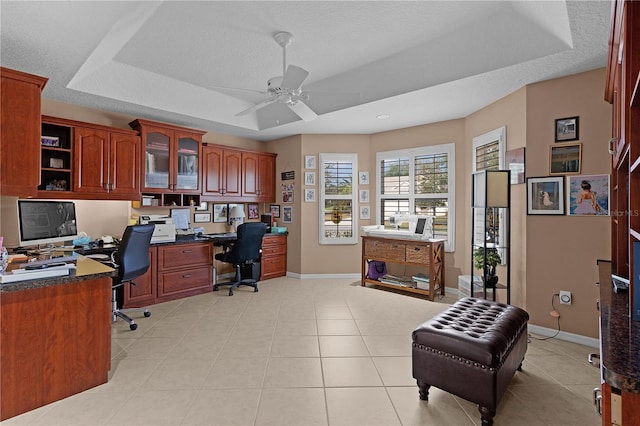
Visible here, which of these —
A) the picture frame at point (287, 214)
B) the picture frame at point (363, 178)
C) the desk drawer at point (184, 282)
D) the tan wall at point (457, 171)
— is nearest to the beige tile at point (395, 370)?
the tan wall at point (457, 171)

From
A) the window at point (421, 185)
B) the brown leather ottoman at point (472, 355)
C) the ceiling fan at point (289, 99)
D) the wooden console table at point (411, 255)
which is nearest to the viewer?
the brown leather ottoman at point (472, 355)

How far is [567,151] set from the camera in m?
3.00

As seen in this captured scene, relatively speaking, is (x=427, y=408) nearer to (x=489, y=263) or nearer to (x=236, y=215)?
(x=489, y=263)

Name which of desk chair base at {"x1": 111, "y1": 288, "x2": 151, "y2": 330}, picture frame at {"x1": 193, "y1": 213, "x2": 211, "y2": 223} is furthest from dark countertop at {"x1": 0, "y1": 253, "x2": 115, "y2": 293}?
picture frame at {"x1": 193, "y1": 213, "x2": 211, "y2": 223}

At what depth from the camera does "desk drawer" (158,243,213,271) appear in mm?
4141

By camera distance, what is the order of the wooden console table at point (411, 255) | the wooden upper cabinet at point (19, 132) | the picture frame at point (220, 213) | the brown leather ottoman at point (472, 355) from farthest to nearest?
the picture frame at point (220, 213)
the wooden console table at point (411, 255)
the wooden upper cabinet at point (19, 132)
the brown leather ottoman at point (472, 355)

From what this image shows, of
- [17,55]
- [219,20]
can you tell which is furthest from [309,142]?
[17,55]

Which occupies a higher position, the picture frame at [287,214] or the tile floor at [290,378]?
the picture frame at [287,214]

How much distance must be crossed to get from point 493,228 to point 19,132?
463 cm

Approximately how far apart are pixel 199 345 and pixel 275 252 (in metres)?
2.79

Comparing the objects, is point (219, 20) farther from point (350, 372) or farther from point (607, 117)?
point (607, 117)

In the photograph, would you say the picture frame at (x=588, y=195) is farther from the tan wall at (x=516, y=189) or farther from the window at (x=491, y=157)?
the window at (x=491, y=157)

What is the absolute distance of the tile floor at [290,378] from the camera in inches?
74.6

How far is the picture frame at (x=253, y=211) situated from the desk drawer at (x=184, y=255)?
56.5 inches
